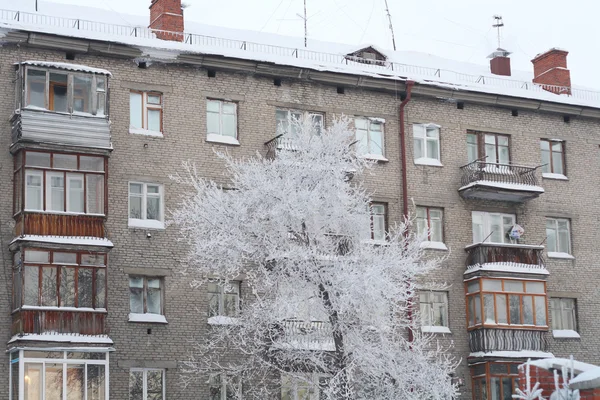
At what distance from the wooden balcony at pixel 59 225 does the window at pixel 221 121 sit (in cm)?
457

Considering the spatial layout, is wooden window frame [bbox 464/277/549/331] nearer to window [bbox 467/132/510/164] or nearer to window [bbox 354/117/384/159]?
window [bbox 467/132/510/164]

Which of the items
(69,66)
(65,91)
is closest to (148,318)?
(65,91)

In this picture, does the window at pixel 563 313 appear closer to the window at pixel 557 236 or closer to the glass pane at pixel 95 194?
the window at pixel 557 236

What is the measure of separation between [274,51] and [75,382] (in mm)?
12483

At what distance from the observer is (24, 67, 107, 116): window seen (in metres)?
27.8

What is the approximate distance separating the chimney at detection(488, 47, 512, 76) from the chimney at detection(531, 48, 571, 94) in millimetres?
1239

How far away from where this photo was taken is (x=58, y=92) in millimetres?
28078

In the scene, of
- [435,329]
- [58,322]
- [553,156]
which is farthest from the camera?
[553,156]

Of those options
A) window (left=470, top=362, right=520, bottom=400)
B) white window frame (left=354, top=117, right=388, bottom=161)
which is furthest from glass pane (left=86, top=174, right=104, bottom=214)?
window (left=470, top=362, right=520, bottom=400)

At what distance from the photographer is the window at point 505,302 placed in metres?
32.1

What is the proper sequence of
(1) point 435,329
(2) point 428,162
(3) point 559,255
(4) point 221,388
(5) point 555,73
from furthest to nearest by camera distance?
(5) point 555,73, (3) point 559,255, (2) point 428,162, (1) point 435,329, (4) point 221,388

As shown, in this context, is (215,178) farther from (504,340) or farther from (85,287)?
(504,340)

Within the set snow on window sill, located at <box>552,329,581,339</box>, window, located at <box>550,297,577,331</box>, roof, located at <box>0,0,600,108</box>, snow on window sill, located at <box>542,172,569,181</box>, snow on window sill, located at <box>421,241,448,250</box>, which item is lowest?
snow on window sill, located at <box>552,329,581,339</box>

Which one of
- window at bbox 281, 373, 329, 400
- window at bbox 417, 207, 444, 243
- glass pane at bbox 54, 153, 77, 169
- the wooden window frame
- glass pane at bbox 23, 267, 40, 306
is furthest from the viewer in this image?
window at bbox 417, 207, 444, 243
